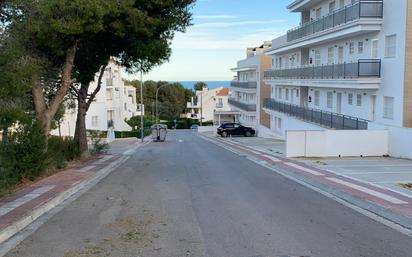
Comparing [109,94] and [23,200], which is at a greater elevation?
[109,94]

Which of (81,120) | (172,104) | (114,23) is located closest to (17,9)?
(114,23)

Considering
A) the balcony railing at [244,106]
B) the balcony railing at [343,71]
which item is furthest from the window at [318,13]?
the balcony railing at [244,106]

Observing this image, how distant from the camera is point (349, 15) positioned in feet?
102

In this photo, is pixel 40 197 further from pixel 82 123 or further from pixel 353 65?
pixel 353 65

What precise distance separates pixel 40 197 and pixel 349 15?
76.2 feet

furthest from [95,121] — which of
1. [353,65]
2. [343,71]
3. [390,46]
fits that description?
[390,46]

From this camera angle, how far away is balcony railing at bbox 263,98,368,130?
30172 mm

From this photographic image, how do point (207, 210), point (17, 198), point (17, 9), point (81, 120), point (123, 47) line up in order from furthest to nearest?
1. point (81, 120)
2. point (123, 47)
3. point (17, 9)
4. point (17, 198)
5. point (207, 210)

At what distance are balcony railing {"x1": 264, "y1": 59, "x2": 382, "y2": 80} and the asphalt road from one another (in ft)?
49.4

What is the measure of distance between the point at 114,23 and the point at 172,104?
12480 cm

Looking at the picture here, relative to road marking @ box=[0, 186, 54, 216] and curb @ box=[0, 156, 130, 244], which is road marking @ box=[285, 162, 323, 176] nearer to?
curb @ box=[0, 156, 130, 244]

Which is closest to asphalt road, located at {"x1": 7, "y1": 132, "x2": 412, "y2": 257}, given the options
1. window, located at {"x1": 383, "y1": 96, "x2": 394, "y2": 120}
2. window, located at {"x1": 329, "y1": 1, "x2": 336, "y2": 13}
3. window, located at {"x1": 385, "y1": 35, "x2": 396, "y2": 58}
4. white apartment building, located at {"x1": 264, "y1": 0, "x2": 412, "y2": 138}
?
white apartment building, located at {"x1": 264, "y1": 0, "x2": 412, "y2": 138}

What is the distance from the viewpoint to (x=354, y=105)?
33219 millimetres

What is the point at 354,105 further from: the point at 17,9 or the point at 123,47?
the point at 17,9
